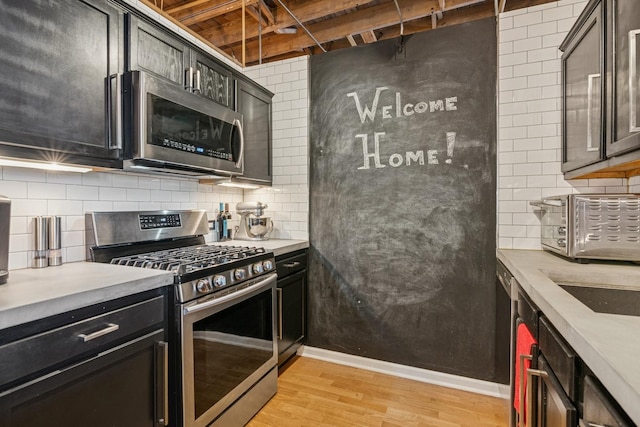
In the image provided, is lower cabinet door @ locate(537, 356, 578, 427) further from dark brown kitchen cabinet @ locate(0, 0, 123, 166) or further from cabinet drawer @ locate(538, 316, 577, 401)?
dark brown kitchen cabinet @ locate(0, 0, 123, 166)

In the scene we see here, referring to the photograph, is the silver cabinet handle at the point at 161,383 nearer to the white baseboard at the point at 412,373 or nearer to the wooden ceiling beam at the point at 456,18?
the white baseboard at the point at 412,373

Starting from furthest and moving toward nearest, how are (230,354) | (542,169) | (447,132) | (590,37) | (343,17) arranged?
(343,17), (447,132), (542,169), (230,354), (590,37)

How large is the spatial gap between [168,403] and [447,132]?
89.2 inches

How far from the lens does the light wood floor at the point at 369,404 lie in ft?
6.12

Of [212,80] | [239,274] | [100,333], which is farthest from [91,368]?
[212,80]

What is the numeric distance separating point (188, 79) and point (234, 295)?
129cm

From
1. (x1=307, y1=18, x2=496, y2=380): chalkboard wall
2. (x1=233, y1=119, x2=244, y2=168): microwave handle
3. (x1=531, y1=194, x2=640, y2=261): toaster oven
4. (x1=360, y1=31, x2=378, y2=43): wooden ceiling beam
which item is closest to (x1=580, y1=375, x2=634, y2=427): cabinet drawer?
(x1=531, y1=194, x2=640, y2=261): toaster oven

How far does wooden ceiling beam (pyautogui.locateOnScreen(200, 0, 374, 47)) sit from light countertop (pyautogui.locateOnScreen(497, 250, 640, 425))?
2.34 meters

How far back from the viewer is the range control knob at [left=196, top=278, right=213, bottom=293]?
57.4 inches

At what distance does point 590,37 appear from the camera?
1.57 metres

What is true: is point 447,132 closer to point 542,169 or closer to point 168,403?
point 542,169

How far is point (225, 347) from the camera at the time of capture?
1.65 metres

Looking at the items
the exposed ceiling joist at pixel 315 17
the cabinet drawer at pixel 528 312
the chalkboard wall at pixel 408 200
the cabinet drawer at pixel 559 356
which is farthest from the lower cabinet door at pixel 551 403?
the exposed ceiling joist at pixel 315 17

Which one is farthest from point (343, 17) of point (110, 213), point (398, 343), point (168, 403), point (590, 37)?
point (168, 403)
